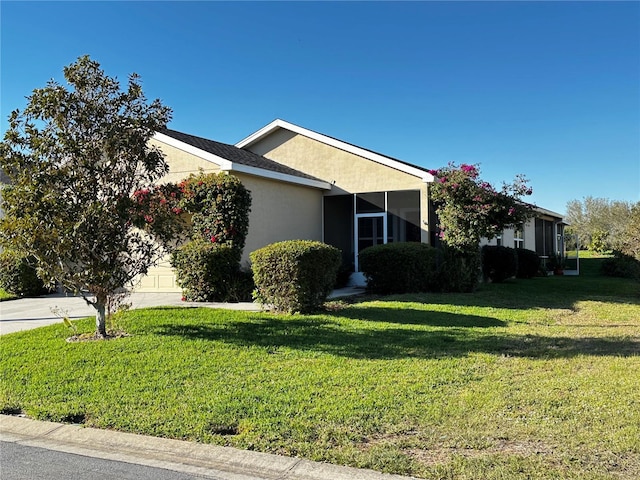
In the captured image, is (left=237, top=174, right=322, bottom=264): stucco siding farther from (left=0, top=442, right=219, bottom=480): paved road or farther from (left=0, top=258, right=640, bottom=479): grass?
(left=0, top=442, right=219, bottom=480): paved road

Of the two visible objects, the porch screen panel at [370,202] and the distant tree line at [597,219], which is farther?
the distant tree line at [597,219]

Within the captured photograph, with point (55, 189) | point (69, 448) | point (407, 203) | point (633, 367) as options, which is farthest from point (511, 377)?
point (407, 203)

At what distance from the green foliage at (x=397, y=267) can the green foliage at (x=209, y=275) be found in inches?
147

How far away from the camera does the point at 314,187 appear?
17875 mm

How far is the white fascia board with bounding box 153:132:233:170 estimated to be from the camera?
14.0m

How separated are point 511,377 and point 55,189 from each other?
22.9 feet

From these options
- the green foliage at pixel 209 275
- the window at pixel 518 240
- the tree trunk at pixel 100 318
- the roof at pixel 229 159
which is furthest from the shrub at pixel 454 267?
the window at pixel 518 240

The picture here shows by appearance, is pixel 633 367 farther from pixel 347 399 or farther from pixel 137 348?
pixel 137 348

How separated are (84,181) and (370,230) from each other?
39.0 ft

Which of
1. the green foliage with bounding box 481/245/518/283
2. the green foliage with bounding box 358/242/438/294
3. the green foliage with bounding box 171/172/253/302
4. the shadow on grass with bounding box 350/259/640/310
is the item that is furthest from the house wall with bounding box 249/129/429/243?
the green foliage with bounding box 171/172/253/302

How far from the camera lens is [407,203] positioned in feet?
57.7

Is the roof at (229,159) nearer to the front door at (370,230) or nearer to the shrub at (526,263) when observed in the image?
the front door at (370,230)

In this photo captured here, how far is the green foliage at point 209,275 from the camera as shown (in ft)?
40.4

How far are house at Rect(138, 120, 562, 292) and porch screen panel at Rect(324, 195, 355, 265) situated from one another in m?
0.04
